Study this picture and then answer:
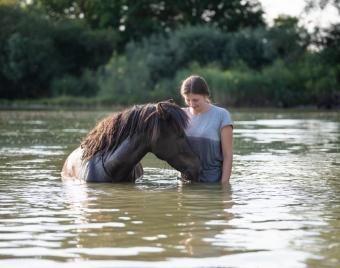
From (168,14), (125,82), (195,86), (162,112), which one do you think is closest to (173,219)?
(162,112)

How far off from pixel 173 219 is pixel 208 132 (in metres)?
2.24

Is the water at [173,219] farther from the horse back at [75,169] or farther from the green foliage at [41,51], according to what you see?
the green foliage at [41,51]

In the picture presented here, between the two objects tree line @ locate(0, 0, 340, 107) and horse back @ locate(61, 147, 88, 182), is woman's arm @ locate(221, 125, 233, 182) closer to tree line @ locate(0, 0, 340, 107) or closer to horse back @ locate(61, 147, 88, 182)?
horse back @ locate(61, 147, 88, 182)

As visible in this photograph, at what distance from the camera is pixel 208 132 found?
8.43 meters

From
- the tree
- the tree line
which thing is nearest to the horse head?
the tree line

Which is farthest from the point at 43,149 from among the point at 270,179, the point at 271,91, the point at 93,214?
the point at 271,91

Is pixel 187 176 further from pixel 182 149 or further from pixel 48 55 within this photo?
pixel 48 55

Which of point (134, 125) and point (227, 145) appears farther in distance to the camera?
point (227, 145)

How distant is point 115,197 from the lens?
301 inches

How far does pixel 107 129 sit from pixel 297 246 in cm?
379

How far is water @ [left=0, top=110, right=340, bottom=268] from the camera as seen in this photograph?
16.0 ft

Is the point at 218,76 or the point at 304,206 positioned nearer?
the point at 304,206

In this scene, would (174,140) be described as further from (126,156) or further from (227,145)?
(227,145)

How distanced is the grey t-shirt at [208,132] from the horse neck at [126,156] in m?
0.58
